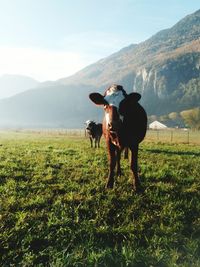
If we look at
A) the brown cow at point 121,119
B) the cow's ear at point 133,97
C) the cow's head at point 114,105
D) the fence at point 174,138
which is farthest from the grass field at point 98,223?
the fence at point 174,138

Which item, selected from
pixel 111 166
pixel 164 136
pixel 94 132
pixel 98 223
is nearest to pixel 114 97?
pixel 111 166

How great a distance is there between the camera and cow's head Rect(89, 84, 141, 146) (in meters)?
9.77

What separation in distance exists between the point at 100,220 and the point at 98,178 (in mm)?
4928

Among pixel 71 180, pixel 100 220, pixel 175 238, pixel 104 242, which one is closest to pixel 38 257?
pixel 104 242

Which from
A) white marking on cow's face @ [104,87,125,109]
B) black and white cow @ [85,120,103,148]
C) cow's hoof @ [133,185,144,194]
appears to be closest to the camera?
white marking on cow's face @ [104,87,125,109]

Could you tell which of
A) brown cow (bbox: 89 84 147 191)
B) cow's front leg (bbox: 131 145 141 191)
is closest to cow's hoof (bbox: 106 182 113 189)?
brown cow (bbox: 89 84 147 191)

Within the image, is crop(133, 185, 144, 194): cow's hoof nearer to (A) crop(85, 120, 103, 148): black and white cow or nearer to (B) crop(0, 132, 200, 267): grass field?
(B) crop(0, 132, 200, 267): grass field

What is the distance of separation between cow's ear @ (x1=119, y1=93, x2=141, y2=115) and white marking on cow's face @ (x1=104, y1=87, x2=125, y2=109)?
128mm

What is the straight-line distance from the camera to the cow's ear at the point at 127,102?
10.1m

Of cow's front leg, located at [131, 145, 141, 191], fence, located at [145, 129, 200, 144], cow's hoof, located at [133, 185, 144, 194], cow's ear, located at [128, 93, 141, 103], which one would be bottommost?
fence, located at [145, 129, 200, 144]

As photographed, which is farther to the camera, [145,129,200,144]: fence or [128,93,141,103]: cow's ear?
[145,129,200,144]: fence

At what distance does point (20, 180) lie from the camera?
41.3 ft

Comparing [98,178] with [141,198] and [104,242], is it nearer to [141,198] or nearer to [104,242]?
[141,198]

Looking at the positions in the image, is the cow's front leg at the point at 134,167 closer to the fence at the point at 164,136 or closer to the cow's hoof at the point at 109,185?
the cow's hoof at the point at 109,185
